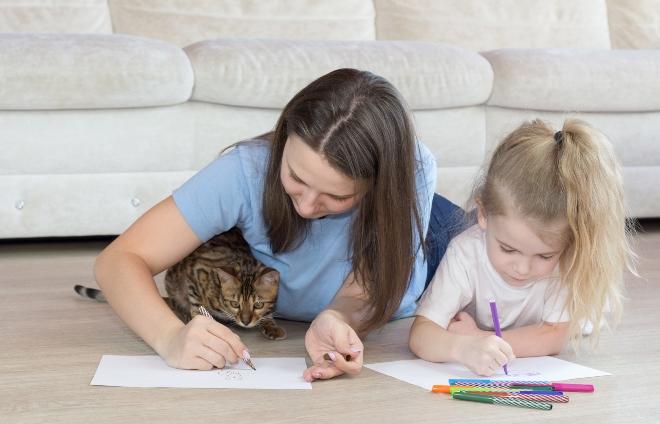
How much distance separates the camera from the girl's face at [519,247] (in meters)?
1.85

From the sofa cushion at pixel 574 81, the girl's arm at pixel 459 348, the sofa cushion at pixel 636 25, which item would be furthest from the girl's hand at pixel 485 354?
the sofa cushion at pixel 636 25

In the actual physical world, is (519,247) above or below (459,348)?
above

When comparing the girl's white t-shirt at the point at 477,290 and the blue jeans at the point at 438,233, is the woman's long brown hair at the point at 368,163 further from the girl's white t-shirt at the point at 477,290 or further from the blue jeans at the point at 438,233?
the blue jeans at the point at 438,233

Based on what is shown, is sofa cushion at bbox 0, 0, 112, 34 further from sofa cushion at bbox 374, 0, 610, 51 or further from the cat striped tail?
the cat striped tail

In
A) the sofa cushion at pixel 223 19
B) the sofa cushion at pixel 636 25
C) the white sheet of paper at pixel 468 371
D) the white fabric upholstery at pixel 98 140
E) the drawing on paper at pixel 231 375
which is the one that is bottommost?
the white sheet of paper at pixel 468 371

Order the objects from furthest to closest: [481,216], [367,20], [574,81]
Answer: [367,20], [574,81], [481,216]

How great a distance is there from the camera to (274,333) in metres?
2.15

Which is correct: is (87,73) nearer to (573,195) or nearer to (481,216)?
(481,216)

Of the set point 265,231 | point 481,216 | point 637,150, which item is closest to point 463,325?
point 481,216

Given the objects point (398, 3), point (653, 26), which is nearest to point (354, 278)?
point (398, 3)

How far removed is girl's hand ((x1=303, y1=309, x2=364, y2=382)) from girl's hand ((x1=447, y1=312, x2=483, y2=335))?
11.0 inches

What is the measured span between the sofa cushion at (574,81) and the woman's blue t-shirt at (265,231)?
52.6 inches

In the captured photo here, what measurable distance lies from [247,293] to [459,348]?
52cm

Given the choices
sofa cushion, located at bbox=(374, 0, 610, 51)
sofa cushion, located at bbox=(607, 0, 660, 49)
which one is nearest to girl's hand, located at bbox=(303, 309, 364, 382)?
sofa cushion, located at bbox=(374, 0, 610, 51)
